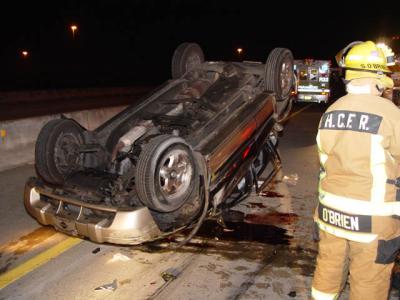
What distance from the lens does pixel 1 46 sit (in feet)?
159

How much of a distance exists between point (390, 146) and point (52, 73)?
42978 millimetres

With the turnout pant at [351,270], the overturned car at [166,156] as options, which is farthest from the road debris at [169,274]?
the turnout pant at [351,270]

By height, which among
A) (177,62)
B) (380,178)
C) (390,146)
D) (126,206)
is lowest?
(126,206)

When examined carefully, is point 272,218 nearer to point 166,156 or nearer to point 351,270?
point 166,156

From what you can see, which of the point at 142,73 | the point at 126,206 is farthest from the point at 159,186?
the point at 142,73

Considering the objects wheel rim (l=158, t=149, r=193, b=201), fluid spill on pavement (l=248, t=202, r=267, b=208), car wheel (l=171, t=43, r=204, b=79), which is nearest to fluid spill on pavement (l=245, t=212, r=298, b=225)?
fluid spill on pavement (l=248, t=202, r=267, b=208)

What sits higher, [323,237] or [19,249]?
[323,237]

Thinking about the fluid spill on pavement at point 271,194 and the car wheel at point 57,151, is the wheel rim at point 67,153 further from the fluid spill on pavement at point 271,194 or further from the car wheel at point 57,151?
the fluid spill on pavement at point 271,194

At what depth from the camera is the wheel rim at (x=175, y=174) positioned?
3602mm

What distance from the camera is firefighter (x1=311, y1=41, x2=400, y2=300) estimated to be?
2322 millimetres

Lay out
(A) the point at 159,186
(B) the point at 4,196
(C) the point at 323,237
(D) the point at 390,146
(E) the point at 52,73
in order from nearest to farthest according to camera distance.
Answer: (D) the point at 390,146, (C) the point at 323,237, (A) the point at 159,186, (B) the point at 4,196, (E) the point at 52,73

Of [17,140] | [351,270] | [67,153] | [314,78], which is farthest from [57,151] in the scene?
[314,78]

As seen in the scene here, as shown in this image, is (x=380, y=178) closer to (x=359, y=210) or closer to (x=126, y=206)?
(x=359, y=210)

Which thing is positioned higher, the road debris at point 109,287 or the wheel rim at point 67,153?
the wheel rim at point 67,153
